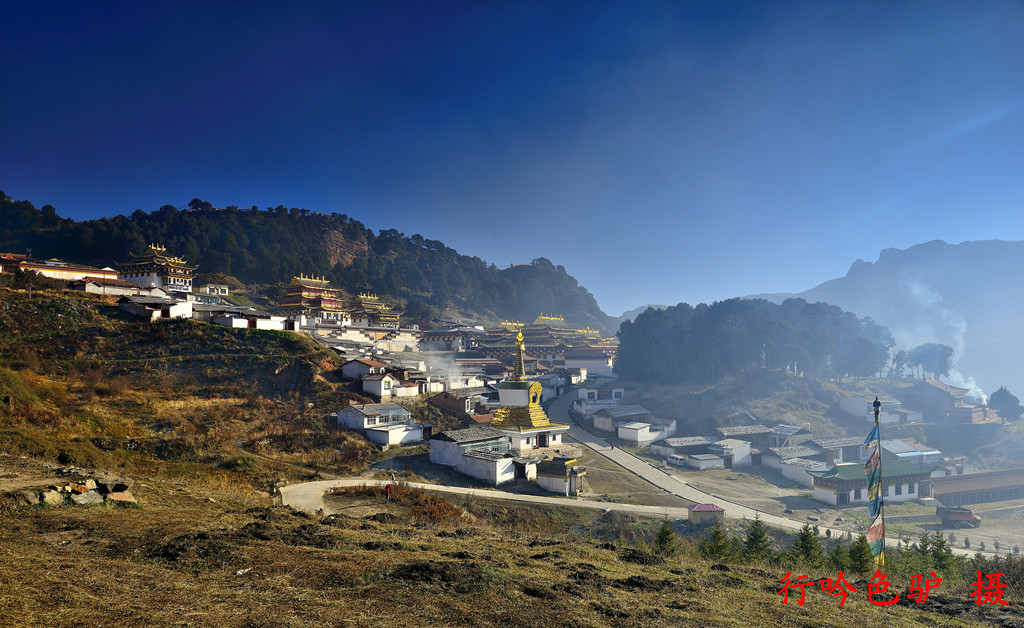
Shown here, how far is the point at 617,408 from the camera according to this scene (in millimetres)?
58812

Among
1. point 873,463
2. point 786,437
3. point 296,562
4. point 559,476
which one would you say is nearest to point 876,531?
point 873,463

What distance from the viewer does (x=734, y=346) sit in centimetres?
7506

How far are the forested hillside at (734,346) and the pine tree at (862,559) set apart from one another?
59.0 meters

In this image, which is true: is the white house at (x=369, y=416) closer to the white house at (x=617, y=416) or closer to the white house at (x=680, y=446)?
the white house at (x=680, y=446)

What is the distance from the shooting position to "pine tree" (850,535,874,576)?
15.9 meters

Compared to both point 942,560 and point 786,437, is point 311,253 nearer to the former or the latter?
point 786,437

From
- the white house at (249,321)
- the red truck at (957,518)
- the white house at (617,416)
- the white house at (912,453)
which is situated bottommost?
the red truck at (957,518)

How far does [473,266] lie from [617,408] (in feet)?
340

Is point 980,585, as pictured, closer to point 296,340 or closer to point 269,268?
point 296,340

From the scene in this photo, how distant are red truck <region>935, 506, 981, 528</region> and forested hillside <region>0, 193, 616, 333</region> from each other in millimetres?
83823

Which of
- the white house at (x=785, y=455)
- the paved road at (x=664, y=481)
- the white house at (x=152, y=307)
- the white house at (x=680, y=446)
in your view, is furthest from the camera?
the white house at (x=680, y=446)

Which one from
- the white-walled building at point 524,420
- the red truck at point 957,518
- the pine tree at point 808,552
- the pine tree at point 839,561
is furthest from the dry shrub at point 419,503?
the red truck at point 957,518

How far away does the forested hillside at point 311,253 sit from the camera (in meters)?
79.4

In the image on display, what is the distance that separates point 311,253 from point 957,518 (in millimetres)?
108262
